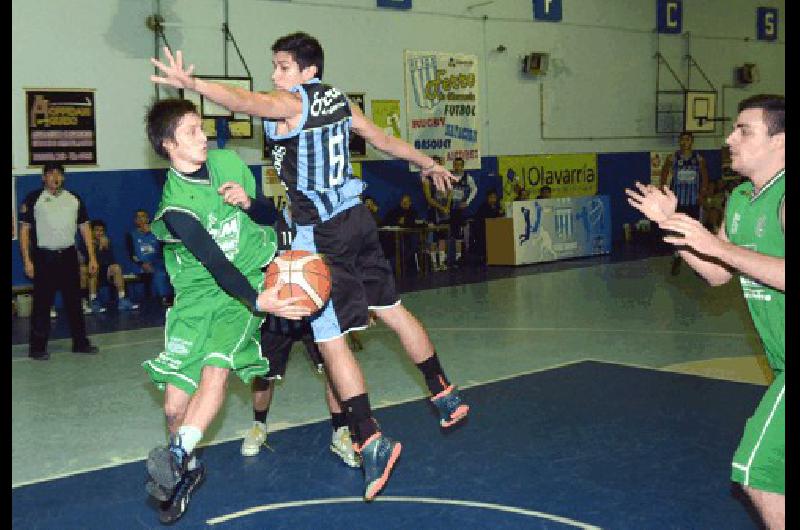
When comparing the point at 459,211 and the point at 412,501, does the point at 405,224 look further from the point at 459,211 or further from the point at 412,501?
the point at 412,501

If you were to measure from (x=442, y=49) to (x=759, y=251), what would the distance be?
15982 millimetres

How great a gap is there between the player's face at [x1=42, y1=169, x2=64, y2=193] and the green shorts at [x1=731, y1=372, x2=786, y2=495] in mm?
8313

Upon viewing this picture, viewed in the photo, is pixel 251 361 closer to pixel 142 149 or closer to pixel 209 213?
pixel 209 213

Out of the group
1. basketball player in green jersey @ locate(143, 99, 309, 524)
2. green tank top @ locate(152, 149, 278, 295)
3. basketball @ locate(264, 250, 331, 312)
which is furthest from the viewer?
green tank top @ locate(152, 149, 278, 295)

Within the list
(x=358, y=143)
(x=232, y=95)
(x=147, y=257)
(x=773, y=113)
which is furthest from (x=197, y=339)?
(x=358, y=143)

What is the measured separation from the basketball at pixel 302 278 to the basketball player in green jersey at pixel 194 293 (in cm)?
8

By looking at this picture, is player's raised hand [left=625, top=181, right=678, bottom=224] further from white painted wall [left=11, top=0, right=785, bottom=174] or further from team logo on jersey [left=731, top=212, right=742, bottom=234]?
white painted wall [left=11, top=0, right=785, bottom=174]

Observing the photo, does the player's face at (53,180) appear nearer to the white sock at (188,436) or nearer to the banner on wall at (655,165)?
the white sock at (188,436)

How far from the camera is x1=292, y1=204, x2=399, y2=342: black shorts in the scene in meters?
4.91

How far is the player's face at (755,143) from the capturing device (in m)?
3.86

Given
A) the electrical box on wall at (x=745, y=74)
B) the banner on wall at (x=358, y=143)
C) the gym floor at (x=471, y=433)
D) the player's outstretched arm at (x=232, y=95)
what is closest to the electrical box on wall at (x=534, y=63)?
the banner on wall at (x=358, y=143)

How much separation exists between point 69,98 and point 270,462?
33.0 feet

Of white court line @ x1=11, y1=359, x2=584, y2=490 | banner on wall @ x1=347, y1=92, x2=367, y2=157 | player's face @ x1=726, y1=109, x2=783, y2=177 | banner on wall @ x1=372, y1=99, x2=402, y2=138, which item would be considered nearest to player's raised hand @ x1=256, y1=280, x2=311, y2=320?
player's face @ x1=726, y1=109, x2=783, y2=177

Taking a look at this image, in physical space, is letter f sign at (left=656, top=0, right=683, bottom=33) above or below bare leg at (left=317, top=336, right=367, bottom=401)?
above
